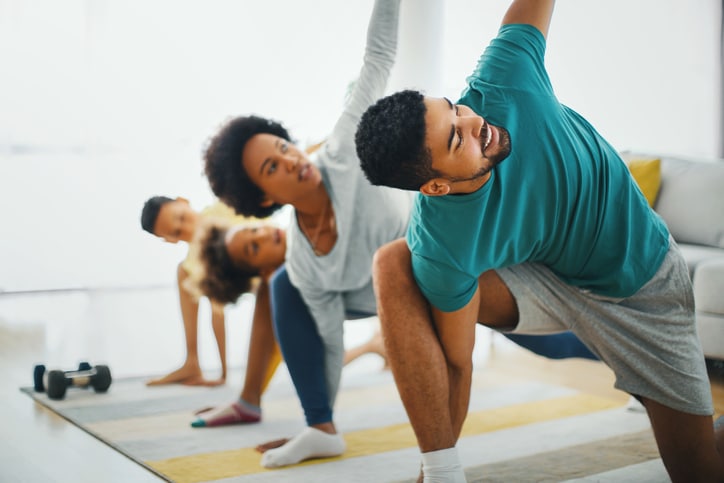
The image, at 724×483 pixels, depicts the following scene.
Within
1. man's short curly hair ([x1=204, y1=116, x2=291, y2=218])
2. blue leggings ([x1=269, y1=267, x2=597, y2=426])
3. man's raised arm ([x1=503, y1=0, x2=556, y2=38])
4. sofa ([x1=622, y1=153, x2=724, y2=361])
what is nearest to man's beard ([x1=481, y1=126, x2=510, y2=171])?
man's raised arm ([x1=503, y1=0, x2=556, y2=38])

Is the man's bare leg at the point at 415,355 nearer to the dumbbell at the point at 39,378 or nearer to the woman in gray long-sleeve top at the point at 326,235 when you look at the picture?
the woman in gray long-sleeve top at the point at 326,235

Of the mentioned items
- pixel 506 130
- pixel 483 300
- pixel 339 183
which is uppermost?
pixel 506 130

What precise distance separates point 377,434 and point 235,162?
2.84 ft

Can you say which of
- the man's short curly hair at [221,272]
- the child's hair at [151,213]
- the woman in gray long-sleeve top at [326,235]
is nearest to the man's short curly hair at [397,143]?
the woman in gray long-sleeve top at [326,235]

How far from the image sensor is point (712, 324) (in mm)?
Result: 2939

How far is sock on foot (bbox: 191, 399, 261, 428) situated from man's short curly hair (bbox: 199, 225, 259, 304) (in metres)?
0.44

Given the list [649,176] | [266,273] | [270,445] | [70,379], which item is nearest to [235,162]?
[266,273]

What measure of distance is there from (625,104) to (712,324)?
2237mm

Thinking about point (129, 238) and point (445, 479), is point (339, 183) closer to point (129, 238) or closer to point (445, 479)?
point (445, 479)

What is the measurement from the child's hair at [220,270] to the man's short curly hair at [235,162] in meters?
0.33

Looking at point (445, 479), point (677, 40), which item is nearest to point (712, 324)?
point (445, 479)

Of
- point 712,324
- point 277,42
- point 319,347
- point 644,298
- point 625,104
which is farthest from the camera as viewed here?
point 277,42

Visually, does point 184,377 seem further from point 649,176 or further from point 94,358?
point 649,176

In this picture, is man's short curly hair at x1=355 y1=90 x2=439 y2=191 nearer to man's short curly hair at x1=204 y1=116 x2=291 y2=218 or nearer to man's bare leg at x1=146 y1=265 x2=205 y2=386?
man's short curly hair at x1=204 y1=116 x2=291 y2=218
